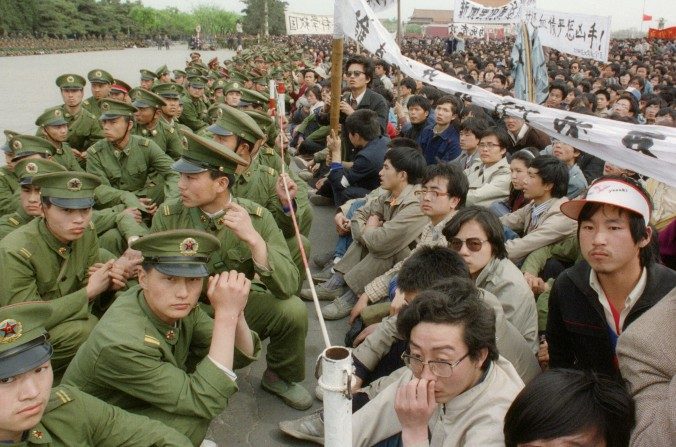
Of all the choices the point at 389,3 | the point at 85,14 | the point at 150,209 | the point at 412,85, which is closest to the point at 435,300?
the point at 150,209

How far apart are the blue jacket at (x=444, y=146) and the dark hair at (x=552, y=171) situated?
2.32 meters

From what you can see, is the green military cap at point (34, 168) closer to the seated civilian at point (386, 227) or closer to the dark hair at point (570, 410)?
the seated civilian at point (386, 227)

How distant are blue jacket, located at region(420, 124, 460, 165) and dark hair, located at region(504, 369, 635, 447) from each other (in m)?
4.86

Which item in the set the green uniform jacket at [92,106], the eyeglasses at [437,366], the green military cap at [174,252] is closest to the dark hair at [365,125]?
the green military cap at [174,252]

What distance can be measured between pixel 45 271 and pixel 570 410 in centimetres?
296

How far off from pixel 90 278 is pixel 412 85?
804 cm

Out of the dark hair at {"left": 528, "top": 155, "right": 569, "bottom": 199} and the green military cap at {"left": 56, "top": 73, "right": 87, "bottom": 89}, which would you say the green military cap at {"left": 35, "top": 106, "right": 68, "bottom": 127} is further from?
the dark hair at {"left": 528, "top": 155, "right": 569, "bottom": 199}

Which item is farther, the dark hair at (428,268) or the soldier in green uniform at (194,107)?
the soldier in green uniform at (194,107)

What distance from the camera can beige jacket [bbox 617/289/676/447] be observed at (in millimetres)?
1539

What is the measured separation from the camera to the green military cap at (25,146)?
4629 millimetres

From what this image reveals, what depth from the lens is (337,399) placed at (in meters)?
1.08

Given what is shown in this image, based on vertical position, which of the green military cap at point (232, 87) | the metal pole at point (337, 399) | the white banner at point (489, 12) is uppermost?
the white banner at point (489, 12)

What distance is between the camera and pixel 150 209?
525 centimetres

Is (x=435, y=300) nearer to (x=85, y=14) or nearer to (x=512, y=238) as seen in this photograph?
(x=512, y=238)
